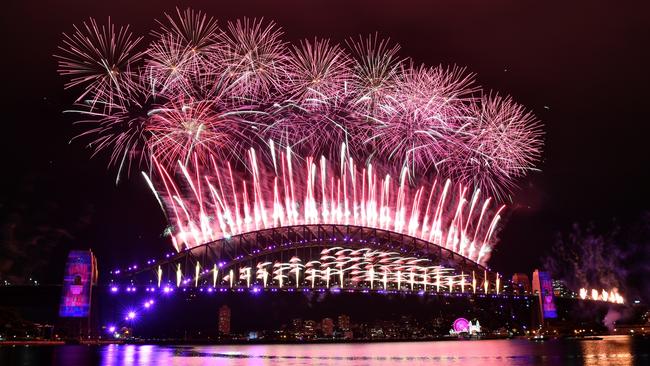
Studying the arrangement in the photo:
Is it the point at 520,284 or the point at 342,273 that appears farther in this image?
the point at 520,284

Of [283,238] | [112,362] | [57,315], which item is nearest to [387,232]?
[283,238]

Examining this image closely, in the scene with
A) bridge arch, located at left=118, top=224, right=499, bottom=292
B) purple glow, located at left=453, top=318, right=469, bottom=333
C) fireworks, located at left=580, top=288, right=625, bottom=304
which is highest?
bridge arch, located at left=118, top=224, right=499, bottom=292

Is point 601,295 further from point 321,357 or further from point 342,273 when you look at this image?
point 321,357

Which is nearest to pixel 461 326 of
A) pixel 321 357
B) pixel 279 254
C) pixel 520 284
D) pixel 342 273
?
pixel 520 284

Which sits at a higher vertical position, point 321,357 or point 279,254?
point 279,254

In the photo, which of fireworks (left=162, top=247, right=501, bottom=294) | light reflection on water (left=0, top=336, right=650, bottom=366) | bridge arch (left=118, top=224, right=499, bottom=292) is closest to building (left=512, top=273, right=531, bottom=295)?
fireworks (left=162, top=247, right=501, bottom=294)

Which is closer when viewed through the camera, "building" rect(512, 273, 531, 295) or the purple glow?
"building" rect(512, 273, 531, 295)

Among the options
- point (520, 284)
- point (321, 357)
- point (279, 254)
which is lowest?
point (321, 357)

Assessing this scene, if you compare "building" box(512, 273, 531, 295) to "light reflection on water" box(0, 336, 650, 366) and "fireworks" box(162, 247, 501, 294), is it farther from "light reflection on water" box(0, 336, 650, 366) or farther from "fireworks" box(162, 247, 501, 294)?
"light reflection on water" box(0, 336, 650, 366)
